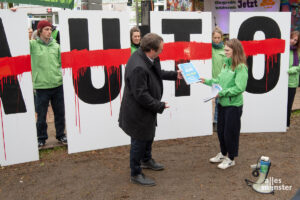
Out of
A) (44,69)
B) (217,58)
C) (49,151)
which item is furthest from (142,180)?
(217,58)

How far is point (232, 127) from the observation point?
12.9ft

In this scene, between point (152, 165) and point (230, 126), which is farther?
point (152, 165)

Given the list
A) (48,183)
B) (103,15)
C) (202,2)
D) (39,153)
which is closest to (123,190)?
(48,183)

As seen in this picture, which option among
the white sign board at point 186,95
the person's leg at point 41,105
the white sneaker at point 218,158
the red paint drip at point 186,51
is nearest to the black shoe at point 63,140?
the person's leg at point 41,105

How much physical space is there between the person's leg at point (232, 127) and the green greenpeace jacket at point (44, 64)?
7.69 ft

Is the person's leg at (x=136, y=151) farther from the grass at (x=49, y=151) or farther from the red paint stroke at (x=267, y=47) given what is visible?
the red paint stroke at (x=267, y=47)

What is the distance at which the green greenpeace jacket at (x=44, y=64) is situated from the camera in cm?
454

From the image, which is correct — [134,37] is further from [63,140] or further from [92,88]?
[63,140]

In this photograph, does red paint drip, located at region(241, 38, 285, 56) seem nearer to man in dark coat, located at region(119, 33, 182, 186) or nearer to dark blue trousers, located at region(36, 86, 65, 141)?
man in dark coat, located at region(119, 33, 182, 186)

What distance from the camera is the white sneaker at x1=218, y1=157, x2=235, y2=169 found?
4.11 m

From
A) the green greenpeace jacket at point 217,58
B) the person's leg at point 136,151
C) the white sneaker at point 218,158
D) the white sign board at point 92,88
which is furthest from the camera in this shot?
the green greenpeace jacket at point 217,58

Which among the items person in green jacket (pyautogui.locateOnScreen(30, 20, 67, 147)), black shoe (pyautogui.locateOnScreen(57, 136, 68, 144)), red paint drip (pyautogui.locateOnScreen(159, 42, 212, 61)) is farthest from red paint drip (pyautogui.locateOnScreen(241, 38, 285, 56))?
black shoe (pyautogui.locateOnScreen(57, 136, 68, 144))

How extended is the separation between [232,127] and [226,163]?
0.49m

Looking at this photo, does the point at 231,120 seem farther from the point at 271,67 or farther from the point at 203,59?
the point at 271,67
